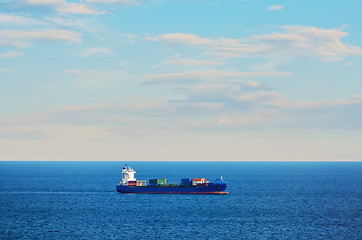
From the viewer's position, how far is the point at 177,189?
5802 inches

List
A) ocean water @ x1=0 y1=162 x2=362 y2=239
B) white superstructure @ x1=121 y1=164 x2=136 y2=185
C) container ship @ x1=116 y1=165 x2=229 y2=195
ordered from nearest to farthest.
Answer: ocean water @ x1=0 y1=162 x2=362 y2=239
container ship @ x1=116 y1=165 x2=229 y2=195
white superstructure @ x1=121 y1=164 x2=136 y2=185

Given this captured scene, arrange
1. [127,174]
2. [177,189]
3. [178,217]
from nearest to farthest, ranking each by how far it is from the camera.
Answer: [178,217], [177,189], [127,174]

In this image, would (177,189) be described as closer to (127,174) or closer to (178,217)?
(127,174)

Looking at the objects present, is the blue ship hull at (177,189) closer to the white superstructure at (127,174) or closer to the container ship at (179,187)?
the container ship at (179,187)

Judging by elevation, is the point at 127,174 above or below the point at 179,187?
above

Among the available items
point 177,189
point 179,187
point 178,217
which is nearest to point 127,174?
point 177,189

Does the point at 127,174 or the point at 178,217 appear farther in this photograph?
the point at 127,174

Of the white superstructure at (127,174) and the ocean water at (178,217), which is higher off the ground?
the white superstructure at (127,174)

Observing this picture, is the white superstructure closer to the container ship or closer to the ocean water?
the container ship

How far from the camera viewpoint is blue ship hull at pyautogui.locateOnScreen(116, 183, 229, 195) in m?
146

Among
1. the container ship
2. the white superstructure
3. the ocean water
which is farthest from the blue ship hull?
the white superstructure

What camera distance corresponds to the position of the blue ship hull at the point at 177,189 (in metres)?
146

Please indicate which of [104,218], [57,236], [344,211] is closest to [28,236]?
[57,236]

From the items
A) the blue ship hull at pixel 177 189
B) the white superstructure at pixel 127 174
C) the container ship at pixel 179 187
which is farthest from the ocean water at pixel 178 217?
the white superstructure at pixel 127 174
